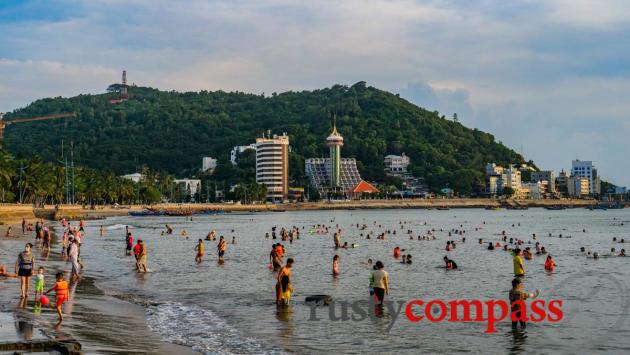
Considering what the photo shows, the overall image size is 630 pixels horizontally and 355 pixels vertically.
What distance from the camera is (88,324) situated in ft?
66.3

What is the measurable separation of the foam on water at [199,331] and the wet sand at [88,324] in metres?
0.43

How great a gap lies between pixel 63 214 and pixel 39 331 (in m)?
103

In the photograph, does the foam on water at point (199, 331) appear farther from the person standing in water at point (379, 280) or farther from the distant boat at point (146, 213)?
the distant boat at point (146, 213)

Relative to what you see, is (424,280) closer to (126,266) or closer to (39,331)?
(126,266)

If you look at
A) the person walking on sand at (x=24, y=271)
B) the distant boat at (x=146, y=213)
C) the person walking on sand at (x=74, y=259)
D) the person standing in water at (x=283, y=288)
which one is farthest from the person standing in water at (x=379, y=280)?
the distant boat at (x=146, y=213)

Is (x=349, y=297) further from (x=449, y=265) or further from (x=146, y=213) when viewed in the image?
(x=146, y=213)

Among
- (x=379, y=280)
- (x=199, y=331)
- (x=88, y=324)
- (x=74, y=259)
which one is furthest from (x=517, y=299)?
(x=74, y=259)

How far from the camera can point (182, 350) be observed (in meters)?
18.1

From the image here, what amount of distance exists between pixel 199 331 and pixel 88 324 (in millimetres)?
3119

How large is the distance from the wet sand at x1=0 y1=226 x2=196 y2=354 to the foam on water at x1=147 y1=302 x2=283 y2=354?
0.43 meters

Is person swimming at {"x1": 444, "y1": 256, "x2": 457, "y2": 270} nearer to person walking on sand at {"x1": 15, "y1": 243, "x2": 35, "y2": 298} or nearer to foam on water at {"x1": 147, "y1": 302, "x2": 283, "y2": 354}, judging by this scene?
foam on water at {"x1": 147, "y1": 302, "x2": 283, "y2": 354}

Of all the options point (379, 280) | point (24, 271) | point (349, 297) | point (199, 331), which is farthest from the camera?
point (349, 297)

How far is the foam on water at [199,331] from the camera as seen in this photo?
18750 millimetres

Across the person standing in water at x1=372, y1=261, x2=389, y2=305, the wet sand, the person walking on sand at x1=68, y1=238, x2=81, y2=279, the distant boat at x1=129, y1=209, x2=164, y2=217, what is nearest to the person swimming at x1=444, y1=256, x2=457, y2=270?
the person standing in water at x1=372, y1=261, x2=389, y2=305
